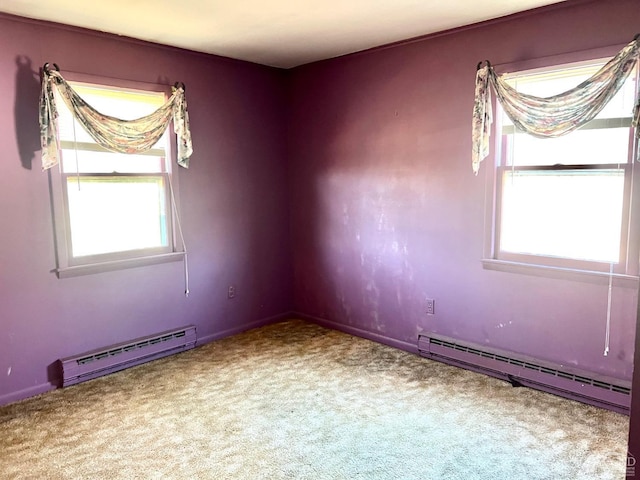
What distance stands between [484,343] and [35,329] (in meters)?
3.17

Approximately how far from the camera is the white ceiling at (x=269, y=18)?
292 centimetres

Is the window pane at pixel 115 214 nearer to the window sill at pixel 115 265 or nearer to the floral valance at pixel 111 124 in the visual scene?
Result: the window sill at pixel 115 265

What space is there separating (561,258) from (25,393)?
3672mm

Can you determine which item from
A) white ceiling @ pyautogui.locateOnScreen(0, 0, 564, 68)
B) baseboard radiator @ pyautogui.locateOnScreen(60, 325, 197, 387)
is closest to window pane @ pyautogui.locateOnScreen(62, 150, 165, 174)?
white ceiling @ pyautogui.locateOnScreen(0, 0, 564, 68)


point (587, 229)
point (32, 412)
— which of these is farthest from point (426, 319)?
point (32, 412)

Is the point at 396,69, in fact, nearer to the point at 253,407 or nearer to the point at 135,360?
the point at 253,407

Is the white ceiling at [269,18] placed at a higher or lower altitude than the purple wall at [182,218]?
higher

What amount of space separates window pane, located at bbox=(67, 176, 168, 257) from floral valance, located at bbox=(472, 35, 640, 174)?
2504 mm

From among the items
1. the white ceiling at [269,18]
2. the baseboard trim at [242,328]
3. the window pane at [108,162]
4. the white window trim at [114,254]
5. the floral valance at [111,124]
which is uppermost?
the white ceiling at [269,18]

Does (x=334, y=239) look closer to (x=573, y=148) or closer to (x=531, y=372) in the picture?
(x=531, y=372)

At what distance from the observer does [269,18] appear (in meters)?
3.18

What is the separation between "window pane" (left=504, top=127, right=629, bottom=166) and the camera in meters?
2.87

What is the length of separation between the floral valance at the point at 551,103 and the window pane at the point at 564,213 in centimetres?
30

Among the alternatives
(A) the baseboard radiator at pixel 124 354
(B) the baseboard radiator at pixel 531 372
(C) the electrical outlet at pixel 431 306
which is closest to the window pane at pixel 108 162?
(A) the baseboard radiator at pixel 124 354
